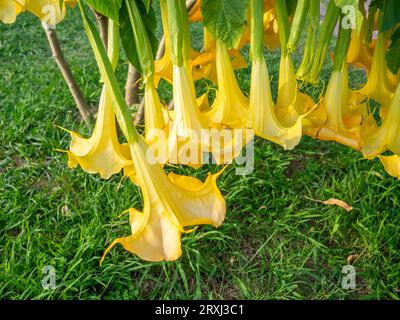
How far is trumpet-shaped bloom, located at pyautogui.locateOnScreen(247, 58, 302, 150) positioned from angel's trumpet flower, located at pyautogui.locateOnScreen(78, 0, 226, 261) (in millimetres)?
102

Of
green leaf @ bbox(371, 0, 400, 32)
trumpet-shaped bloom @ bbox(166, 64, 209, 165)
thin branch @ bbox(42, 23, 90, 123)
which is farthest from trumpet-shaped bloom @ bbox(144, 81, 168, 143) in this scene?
thin branch @ bbox(42, 23, 90, 123)

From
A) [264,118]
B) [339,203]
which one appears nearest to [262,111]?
[264,118]

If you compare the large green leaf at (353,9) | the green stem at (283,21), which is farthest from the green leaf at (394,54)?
the large green leaf at (353,9)

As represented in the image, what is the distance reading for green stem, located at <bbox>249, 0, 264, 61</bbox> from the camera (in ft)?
2.33

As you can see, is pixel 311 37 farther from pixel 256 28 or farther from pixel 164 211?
pixel 164 211

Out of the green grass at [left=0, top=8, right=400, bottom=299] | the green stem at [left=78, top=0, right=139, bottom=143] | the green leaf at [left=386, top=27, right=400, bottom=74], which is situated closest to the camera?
the green stem at [left=78, top=0, right=139, bottom=143]

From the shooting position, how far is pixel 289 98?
0.81 metres

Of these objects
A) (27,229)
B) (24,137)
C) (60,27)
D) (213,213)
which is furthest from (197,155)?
(60,27)

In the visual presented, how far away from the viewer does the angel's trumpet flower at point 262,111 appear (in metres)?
0.73

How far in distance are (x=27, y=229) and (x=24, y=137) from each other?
60 cm

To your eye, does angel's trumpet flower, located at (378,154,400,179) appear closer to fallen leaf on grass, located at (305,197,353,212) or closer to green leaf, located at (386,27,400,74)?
green leaf, located at (386,27,400,74)

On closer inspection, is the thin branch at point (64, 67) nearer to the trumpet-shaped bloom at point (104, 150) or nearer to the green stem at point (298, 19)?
the trumpet-shaped bloom at point (104, 150)

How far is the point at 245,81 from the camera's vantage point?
2.50m
